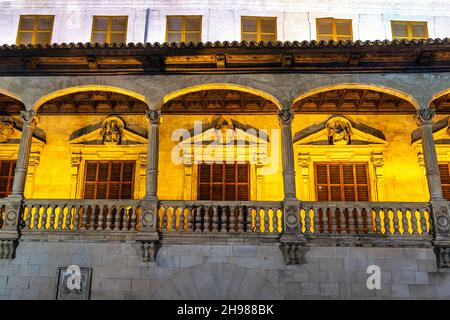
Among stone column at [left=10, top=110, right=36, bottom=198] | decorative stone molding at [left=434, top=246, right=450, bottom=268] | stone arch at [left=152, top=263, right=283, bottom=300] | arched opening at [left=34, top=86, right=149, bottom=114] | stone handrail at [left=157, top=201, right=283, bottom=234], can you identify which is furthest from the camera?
arched opening at [left=34, top=86, right=149, bottom=114]

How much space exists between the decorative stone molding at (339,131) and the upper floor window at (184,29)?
458 centimetres

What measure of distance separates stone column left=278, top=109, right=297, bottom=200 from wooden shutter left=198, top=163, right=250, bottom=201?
254cm

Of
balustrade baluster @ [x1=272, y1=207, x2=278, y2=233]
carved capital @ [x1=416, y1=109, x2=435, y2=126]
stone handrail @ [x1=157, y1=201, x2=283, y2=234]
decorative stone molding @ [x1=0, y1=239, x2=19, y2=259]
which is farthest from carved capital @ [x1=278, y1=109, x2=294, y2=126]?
decorative stone molding @ [x1=0, y1=239, x2=19, y2=259]

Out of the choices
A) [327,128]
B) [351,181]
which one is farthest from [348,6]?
[351,181]

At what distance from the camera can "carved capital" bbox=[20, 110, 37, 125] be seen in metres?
11.4

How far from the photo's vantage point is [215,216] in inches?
424

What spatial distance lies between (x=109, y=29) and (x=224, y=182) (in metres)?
5.77

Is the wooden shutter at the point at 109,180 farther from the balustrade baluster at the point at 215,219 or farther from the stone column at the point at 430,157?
the stone column at the point at 430,157

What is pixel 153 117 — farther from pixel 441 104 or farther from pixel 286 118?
pixel 441 104

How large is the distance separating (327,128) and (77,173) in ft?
23.5

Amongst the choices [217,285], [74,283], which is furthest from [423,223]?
[74,283]

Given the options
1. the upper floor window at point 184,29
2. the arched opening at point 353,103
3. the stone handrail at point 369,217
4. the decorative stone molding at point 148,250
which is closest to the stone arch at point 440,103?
the arched opening at point 353,103

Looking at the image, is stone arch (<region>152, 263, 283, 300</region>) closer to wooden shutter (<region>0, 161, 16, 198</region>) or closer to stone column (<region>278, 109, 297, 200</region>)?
stone column (<region>278, 109, 297, 200</region>)

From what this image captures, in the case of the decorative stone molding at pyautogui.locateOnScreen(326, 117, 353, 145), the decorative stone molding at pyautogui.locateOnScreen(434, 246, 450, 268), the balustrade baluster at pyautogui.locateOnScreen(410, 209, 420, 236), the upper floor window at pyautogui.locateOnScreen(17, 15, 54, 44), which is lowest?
the decorative stone molding at pyautogui.locateOnScreen(434, 246, 450, 268)
